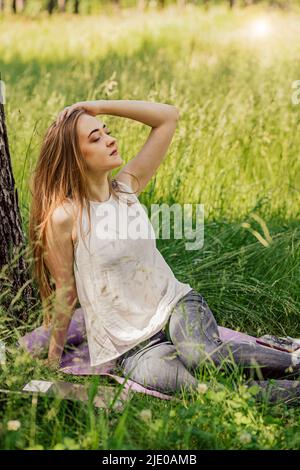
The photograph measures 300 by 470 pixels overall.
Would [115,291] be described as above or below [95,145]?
below

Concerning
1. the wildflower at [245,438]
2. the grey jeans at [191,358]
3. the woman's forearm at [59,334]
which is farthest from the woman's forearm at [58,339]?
the wildflower at [245,438]

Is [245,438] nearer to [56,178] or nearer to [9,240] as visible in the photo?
[56,178]

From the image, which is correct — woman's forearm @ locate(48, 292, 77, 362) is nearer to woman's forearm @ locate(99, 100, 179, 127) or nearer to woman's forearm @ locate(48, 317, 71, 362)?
woman's forearm @ locate(48, 317, 71, 362)

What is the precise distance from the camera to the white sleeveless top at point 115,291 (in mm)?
2994

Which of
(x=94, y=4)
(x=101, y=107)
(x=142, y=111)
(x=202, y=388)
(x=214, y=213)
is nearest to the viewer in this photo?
(x=202, y=388)

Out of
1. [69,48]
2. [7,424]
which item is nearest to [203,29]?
[69,48]

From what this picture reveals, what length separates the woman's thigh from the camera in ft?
9.27

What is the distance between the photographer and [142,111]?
3.27 meters

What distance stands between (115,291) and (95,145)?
54cm

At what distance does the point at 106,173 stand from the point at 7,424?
43.3 inches

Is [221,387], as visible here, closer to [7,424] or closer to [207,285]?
[7,424]

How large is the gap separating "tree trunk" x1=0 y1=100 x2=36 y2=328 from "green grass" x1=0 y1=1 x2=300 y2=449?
0.11 m

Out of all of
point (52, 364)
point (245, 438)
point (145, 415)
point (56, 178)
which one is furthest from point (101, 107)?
point (245, 438)

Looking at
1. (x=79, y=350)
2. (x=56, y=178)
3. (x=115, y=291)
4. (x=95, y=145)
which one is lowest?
(x=79, y=350)
